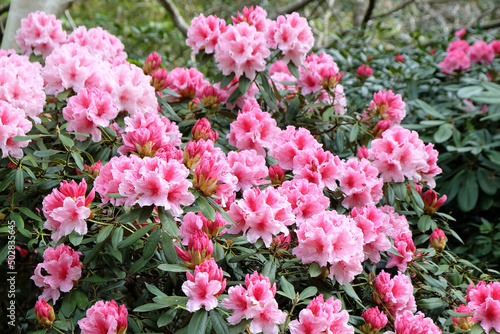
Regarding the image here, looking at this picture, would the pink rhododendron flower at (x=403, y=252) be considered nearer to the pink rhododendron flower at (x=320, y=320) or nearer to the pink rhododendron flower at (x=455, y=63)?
the pink rhododendron flower at (x=320, y=320)

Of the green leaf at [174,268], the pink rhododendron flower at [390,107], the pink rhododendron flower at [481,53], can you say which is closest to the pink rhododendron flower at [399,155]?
the pink rhododendron flower at [390,107]

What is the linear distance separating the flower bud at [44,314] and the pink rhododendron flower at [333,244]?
2.09ft

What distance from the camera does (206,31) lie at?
2.04m

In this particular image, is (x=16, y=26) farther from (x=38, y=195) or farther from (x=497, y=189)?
(x=497, y=189)

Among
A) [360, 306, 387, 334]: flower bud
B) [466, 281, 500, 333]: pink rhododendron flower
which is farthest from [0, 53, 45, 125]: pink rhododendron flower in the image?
[466, 281, 500, 333]: pink rhododendron flower

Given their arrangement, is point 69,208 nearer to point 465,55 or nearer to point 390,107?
point 390,107

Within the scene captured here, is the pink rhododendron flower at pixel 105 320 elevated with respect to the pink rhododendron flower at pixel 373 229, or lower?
elevated

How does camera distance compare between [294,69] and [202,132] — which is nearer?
[202,132]

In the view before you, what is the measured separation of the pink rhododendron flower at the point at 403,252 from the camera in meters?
1.53

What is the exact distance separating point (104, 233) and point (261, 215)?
408 mm

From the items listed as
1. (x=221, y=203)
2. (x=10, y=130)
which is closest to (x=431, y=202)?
(x=221, y=203)

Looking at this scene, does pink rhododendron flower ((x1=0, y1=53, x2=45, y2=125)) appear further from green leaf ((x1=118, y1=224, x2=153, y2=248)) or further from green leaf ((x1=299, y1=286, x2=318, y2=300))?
green leaf ((x1=299, y1=286, x2=318, y2=300))

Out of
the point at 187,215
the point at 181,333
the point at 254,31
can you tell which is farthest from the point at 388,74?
the point at 181,333

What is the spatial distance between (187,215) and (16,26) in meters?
1.78
